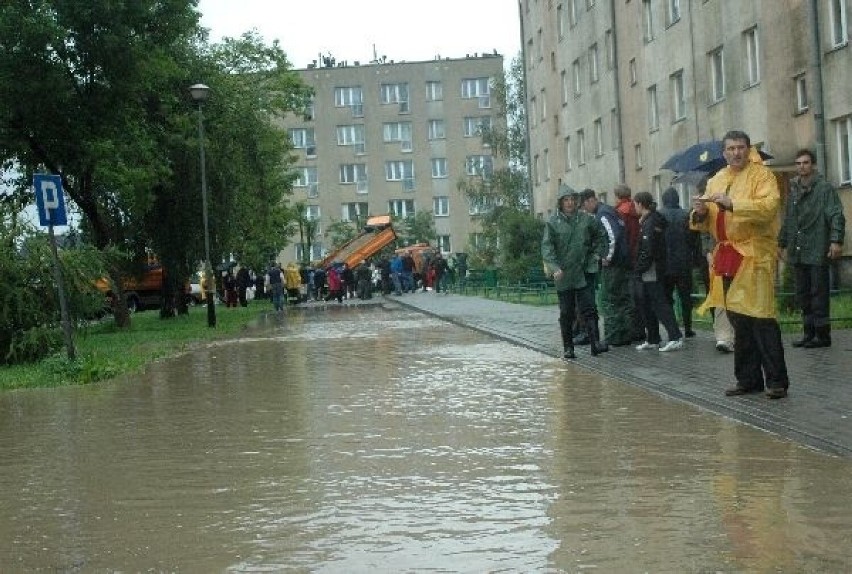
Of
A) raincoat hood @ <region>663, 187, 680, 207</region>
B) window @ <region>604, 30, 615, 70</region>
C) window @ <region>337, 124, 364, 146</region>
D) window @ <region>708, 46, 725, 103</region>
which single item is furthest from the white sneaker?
window @ <region>337, 124, 364, 146</region>

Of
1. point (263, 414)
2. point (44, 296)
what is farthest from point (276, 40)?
point (263, 414)

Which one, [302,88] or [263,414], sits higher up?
[302,88]

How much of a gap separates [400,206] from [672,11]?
59550mm

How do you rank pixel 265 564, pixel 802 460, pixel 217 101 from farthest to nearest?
pixel 217 101
pixel 802 460
pixel 265 564

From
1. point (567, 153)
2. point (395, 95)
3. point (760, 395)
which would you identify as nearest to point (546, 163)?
point (567, 153)

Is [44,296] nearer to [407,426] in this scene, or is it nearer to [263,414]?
[263,414]

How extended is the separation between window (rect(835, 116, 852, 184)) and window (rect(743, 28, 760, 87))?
15.1ft

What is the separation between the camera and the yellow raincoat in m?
10.1

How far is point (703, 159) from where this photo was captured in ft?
55.0

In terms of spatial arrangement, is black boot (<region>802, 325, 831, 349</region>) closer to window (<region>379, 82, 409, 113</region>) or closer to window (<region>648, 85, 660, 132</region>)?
window (<region>648, 85, 660, 132</region>)

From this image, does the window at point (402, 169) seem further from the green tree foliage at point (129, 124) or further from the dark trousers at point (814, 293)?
the dark trousers at point (814, 293)

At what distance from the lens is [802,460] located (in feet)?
25.8

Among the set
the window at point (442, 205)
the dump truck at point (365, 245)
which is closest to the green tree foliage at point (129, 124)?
the dump truck at point (365, 245)

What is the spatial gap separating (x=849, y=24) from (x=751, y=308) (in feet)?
63.8
